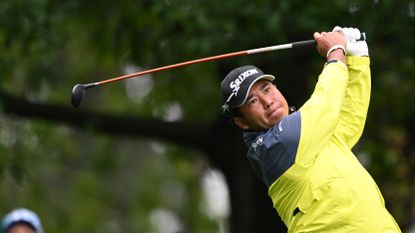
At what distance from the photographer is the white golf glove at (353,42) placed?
682cm

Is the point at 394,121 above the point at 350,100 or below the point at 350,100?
above

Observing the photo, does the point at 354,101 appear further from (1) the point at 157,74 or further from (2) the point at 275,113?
(1) the point at 157,74

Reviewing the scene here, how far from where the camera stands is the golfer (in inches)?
253

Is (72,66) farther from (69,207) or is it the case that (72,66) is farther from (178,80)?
(178,80)

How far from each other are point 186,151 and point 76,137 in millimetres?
5627

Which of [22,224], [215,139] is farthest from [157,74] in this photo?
[22,224]

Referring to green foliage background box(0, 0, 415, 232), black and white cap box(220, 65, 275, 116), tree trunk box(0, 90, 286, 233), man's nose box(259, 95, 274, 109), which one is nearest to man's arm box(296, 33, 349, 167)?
man's nose box(259, 95, 274, 109)

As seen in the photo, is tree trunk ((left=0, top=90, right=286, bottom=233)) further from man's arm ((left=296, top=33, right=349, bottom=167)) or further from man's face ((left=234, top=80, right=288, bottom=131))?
man's arm ((left=296, top=33, right=349, bottom=167))

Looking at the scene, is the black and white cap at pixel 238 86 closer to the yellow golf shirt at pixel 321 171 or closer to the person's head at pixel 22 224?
the yellow golf shirt at pixel 321 171

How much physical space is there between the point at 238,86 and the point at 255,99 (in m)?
0.12

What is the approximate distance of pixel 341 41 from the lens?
6.73 metres

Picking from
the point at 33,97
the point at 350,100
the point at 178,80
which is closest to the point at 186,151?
the point at 33,97

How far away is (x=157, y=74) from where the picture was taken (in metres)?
15.4

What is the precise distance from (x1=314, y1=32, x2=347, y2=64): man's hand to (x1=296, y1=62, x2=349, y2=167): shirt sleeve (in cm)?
16
